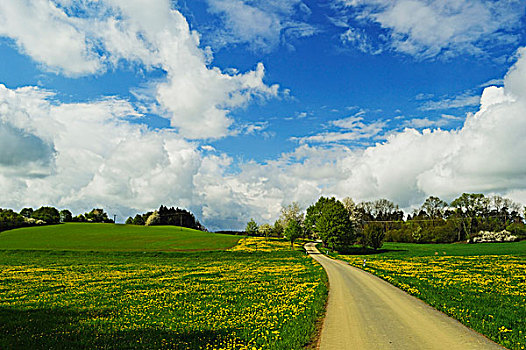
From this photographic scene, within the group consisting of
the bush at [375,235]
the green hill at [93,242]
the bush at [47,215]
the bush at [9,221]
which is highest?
the bush at [47,215]

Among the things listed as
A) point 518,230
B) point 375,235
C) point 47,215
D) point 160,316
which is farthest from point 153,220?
point 160,316

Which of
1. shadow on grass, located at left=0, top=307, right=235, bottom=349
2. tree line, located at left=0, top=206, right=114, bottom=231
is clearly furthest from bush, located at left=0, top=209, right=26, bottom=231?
shadow on grass, located at left=0, top=307, right=235, bottom=349

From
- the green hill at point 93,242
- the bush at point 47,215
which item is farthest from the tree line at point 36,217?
the green hill at point 93,242

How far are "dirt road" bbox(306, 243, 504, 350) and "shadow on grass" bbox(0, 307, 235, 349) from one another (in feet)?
15.7

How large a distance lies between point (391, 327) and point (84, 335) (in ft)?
41.3

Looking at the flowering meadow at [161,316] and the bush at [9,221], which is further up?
the bush at [9,221]

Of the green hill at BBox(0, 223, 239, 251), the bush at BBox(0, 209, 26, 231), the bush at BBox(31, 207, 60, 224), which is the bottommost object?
the green hill at BBox(0, 223, 239, 251)

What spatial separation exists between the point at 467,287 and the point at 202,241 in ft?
271

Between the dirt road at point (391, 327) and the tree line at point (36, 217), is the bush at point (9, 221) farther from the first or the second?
the dirt road at point (391, 327)

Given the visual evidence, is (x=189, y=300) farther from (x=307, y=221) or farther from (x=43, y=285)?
(x=307, y=221)

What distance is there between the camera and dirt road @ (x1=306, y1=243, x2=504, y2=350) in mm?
11750

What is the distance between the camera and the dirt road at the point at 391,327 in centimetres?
1175

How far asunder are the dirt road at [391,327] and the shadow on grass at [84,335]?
4779 millimetres

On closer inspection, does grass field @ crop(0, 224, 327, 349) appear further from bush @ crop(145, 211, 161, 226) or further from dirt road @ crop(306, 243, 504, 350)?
bush @ crop(145, 211, 161, 226)
